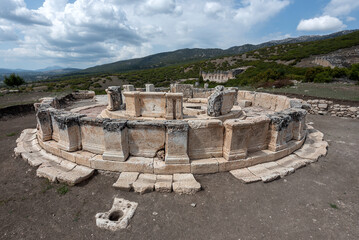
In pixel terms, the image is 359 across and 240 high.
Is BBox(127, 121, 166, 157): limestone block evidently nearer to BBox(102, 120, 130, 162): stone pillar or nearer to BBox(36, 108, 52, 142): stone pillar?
BBox(102, 120, 130, 162): stone pillar

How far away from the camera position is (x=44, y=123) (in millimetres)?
6297

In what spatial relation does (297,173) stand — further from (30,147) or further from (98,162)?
(30,147)

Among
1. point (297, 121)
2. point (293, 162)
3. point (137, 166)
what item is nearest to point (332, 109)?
point (297, 121)

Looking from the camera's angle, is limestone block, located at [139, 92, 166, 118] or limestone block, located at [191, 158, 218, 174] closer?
limestone block, located at [191, 158, 218, 174]

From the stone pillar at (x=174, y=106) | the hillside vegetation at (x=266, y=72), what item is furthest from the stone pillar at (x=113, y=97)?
the hillside vegetation at (x=266, y=72)

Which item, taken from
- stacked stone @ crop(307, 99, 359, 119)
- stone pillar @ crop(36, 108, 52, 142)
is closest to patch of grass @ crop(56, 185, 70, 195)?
stone pillar @ crop(36, 108, 52, 142)

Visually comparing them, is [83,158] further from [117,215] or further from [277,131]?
[277,131]

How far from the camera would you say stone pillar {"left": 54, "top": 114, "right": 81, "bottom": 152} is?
5371 millimetres

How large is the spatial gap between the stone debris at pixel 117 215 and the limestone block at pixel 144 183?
361mm

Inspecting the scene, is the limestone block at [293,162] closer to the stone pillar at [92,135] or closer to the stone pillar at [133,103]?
the stone pillar at [133,103]

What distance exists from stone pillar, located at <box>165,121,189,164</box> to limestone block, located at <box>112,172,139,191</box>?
0.97m

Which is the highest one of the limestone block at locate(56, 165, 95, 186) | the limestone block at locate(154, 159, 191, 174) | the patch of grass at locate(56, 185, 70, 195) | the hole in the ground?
the limestone block at locate(154, 159, 191, 174)

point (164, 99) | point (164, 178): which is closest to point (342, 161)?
point (164, 178)

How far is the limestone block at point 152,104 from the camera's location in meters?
7.13
